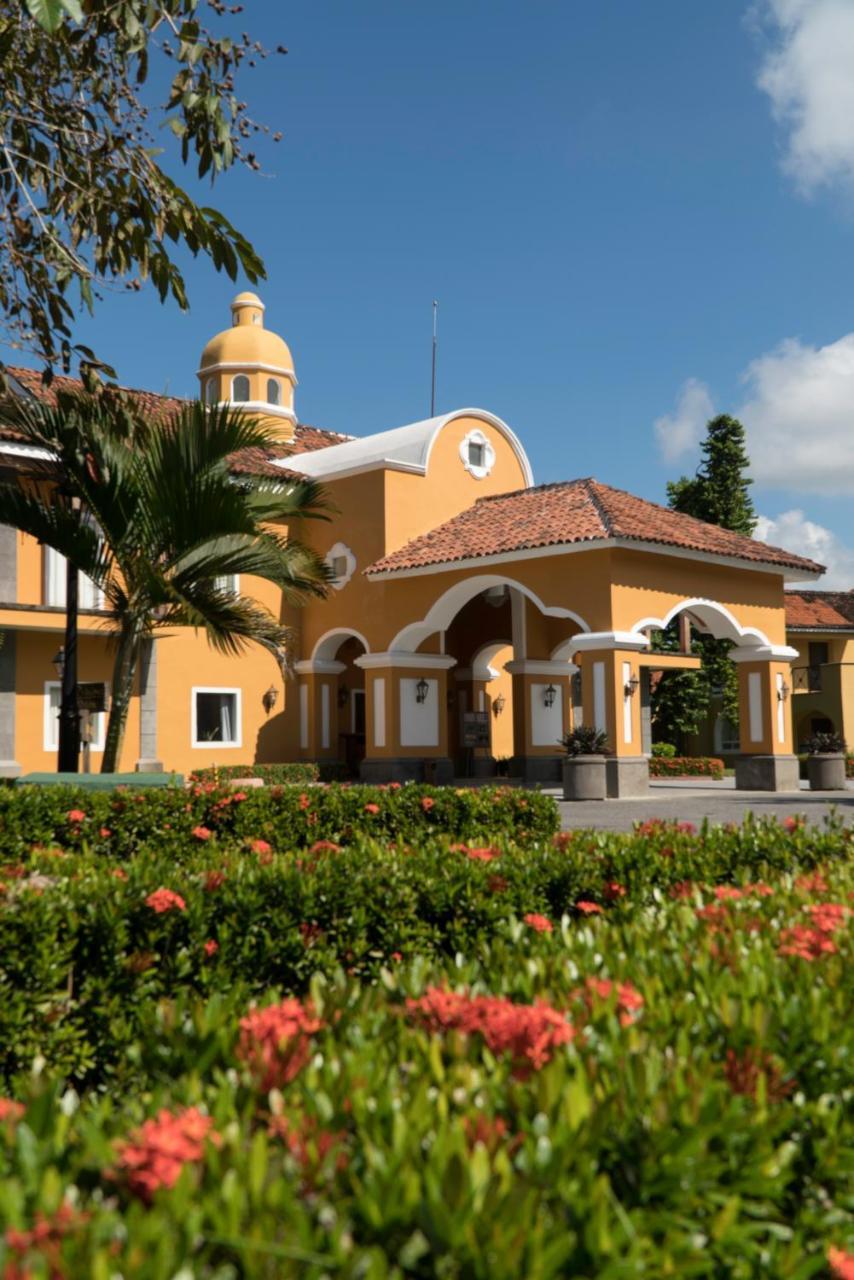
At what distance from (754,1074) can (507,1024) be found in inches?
21.2

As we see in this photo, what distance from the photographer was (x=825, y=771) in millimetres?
25219

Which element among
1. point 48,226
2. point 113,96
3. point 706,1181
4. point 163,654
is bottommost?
point 706,1181

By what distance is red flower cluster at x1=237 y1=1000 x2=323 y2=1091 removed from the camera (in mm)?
2561

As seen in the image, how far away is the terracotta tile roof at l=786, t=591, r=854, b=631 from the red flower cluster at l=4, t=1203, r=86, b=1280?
44.8 meters

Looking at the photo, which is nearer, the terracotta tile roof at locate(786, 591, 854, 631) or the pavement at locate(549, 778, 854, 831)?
the pavement at locate(549, 778, 854, 831)

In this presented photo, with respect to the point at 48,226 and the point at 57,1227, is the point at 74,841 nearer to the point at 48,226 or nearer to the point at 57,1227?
the point at 48,226

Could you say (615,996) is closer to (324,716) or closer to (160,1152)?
(160,1152)

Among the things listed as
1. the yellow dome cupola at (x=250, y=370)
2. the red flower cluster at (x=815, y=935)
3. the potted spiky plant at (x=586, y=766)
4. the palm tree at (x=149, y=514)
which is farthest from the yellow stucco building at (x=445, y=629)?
the red flower cluster at (x=815, y=935)

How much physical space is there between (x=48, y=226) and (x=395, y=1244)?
9.25 meters

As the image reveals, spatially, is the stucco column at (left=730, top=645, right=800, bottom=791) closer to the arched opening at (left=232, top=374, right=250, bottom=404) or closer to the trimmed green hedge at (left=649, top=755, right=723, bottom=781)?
the trimmed green hedge at (left=649, top=755, right=723, bottom=781)

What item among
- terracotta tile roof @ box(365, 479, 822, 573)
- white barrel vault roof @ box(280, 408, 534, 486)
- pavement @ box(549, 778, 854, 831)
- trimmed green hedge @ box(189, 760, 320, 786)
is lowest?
pavement @ box(549, 778, 854, 831)

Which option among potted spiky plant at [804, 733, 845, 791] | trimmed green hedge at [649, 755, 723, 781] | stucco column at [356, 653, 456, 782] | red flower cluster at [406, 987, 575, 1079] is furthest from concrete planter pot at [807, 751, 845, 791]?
red flower cluster at [406, 987, 575, 1079]

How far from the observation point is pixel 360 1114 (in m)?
2.31

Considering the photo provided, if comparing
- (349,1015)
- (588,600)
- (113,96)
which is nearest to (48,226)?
(113,96)
